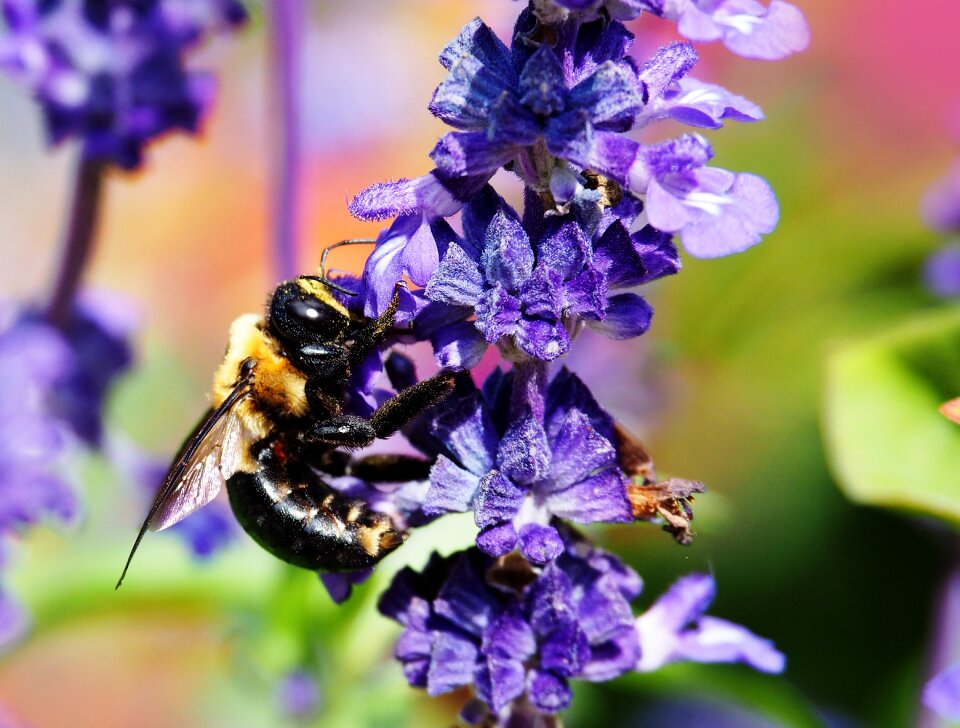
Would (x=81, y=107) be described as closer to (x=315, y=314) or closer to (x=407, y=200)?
(x=315, y=314)

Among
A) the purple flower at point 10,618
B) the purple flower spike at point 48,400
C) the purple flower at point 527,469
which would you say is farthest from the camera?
the purple flower at point 10,618

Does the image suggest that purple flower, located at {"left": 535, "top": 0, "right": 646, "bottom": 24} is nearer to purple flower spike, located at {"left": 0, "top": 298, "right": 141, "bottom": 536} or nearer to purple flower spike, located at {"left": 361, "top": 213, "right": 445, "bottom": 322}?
purple flower spike, located at {"left": 361, "top": 213, "right": 445, "bottom": 322}

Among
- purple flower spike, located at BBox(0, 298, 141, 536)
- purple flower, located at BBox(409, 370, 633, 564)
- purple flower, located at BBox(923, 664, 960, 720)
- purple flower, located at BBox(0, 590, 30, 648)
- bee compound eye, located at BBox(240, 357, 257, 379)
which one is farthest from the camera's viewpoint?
purple flower, located at BBox(0, 590, 30, 648)

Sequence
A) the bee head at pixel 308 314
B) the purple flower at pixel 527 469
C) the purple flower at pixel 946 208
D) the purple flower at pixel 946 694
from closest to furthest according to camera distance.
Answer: the purple flower at pixel 527 469
the purple flower at pixel 946 694
the bee head at pixel 308 314
the purple flower at pixel 946 208

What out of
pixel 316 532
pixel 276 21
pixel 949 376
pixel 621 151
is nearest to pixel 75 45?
pixel 276 21

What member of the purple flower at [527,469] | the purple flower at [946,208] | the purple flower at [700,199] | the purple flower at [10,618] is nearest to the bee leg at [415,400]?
the purple flower at [527,469]

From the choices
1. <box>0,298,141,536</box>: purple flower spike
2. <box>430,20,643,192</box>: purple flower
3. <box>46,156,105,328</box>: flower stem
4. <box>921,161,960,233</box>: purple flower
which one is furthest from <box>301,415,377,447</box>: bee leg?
<box>921,161,960,233</box>: purple flower

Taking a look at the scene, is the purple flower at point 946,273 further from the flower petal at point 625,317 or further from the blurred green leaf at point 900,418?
the flower petal at point 625,317
